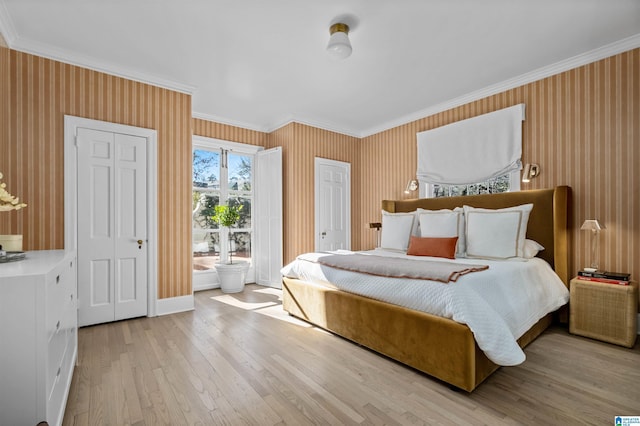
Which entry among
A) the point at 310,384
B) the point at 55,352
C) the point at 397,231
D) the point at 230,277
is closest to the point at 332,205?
the point at 397,231

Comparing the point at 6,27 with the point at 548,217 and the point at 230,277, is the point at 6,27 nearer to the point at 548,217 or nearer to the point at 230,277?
the point at 230,277

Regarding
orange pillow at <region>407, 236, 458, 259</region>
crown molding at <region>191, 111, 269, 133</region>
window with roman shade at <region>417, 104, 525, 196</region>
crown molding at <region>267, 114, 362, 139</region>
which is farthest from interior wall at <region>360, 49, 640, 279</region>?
crown molding at <region>191, 111, 269, 133</region>

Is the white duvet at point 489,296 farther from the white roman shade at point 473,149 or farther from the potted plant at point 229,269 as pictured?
the potted plant at point 229,269

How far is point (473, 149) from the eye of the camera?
13.1ft

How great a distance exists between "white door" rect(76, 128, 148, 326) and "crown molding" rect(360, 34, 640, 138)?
12.5 feet

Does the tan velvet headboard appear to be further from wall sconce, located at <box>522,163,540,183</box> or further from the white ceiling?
the white ceiling

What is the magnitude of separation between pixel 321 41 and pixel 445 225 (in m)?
2.43

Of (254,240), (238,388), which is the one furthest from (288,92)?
(238,388)

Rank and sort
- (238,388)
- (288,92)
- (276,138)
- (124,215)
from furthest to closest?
(276,138), (288,92), (124,215), (238,388)

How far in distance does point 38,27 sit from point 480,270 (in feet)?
13.8

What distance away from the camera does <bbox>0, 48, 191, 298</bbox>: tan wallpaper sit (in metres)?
2.80

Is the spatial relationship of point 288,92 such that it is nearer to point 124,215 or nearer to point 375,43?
point 375,43

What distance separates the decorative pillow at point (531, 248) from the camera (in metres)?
3.10

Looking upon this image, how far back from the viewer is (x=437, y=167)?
438 cm
